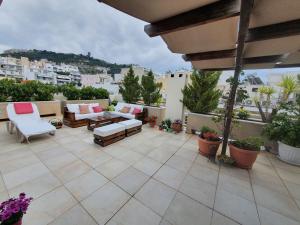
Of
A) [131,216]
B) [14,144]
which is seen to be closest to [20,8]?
[14,144]

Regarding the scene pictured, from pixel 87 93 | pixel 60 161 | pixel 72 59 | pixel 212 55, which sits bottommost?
pixel 60 161

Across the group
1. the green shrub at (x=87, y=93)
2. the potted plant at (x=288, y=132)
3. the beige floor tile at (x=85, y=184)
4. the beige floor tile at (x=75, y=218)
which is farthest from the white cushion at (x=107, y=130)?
the green shrub at (x=87, y=93)

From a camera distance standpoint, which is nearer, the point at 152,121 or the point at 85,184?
the point at 85,184

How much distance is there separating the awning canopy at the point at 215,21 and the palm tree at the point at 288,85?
1.90 metres

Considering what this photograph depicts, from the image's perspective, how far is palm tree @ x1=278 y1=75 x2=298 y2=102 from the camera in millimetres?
3550

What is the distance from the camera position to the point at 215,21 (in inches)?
63.1

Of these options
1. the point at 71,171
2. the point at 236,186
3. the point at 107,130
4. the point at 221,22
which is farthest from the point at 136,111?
the point at 221,22

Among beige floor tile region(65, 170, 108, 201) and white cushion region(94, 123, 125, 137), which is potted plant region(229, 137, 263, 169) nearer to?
beige floor tile region(65, 170, 108, 201)

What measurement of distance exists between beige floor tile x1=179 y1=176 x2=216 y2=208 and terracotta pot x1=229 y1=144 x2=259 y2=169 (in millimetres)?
1033

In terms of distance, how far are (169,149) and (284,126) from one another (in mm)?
2825

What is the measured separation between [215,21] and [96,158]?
3179 mm

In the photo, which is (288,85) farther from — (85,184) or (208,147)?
(85,184)

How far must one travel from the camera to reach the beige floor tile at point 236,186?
7.02 feet

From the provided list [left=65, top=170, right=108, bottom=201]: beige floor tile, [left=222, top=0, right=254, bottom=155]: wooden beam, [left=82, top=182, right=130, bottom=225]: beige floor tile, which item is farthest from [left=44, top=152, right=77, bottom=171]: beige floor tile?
[left=222, top=0, right=254, bottom=155]: wooden beam
